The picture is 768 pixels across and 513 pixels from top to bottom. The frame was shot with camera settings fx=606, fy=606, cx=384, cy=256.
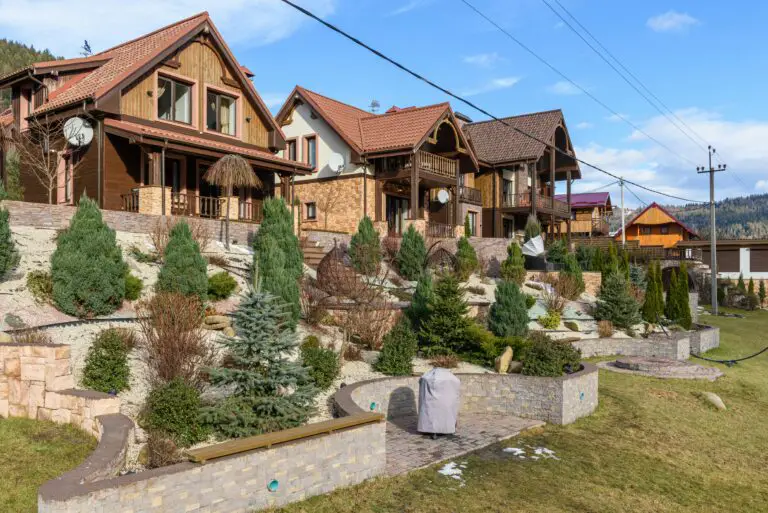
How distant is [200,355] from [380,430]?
3419 millimetres

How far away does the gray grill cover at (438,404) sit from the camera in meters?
10.3

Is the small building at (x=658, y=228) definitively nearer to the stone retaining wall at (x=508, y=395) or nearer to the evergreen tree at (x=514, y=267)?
the evergreen tree at (x=514, y=267)

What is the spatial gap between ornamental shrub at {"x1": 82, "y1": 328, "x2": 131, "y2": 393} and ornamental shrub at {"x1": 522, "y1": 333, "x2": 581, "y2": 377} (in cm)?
786

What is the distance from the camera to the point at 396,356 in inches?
500

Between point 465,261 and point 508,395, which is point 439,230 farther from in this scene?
point 508,395

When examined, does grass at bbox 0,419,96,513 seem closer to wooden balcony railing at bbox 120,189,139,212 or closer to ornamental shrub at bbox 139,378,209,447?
ornamental shrub at bbox 139,378,209,447

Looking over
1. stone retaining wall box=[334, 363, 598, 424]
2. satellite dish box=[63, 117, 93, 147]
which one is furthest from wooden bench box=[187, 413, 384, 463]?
satellite dish box=[63, 117, 93, 147]

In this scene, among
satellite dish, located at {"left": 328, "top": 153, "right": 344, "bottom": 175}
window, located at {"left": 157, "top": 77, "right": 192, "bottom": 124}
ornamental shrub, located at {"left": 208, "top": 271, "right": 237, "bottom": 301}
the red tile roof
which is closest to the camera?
ornamental shrub, located at {"left": 208, "top": 271, "right": 237, "bottom": 301}

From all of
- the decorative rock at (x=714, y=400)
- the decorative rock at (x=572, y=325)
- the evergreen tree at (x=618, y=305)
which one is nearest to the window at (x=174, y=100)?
the decorative rock at (x=572, y=325)

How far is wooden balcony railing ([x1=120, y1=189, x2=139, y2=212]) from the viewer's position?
20859 mm

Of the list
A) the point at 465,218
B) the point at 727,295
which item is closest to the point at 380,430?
the point at 465,218

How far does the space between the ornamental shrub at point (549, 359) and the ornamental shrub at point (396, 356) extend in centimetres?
246

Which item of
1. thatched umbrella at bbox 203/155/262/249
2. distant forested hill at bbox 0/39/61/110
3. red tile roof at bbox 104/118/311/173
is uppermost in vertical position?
distant forested hill at bbox 0/39/61/110

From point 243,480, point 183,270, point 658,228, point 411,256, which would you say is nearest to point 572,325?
point 411,256
